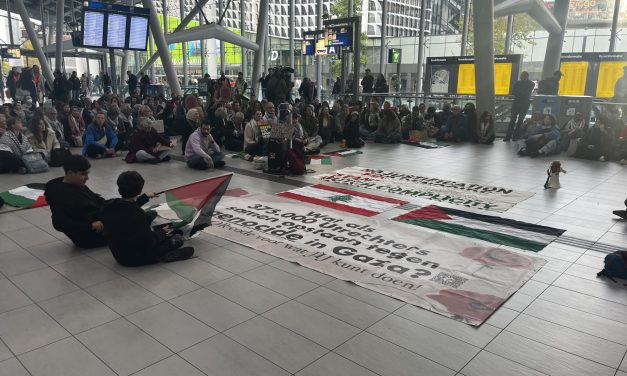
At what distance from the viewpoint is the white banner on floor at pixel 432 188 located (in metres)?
8.43

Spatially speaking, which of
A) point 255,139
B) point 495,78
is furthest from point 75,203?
point 495,78

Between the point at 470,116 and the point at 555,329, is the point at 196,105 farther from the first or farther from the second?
the point at 555,329

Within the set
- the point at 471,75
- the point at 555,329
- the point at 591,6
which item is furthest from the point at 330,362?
the point at 591,6

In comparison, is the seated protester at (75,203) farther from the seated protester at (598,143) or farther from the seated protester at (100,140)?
the seated protester at (598,143)

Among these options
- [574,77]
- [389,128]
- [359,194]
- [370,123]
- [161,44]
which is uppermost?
[161,44]

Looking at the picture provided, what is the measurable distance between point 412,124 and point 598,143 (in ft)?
18.5

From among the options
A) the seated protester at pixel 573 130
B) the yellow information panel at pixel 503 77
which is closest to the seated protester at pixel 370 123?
the yellow information panel at pixel 503 77

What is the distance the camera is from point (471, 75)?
18.7m

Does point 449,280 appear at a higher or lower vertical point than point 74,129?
lower

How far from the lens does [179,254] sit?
221 inches

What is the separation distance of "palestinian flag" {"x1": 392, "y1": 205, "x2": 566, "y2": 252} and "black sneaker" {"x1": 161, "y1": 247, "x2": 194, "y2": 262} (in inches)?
127

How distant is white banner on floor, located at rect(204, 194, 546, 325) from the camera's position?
4785mm

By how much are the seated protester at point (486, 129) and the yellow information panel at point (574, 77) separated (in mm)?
6209

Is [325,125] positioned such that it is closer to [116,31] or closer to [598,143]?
[598,143]
